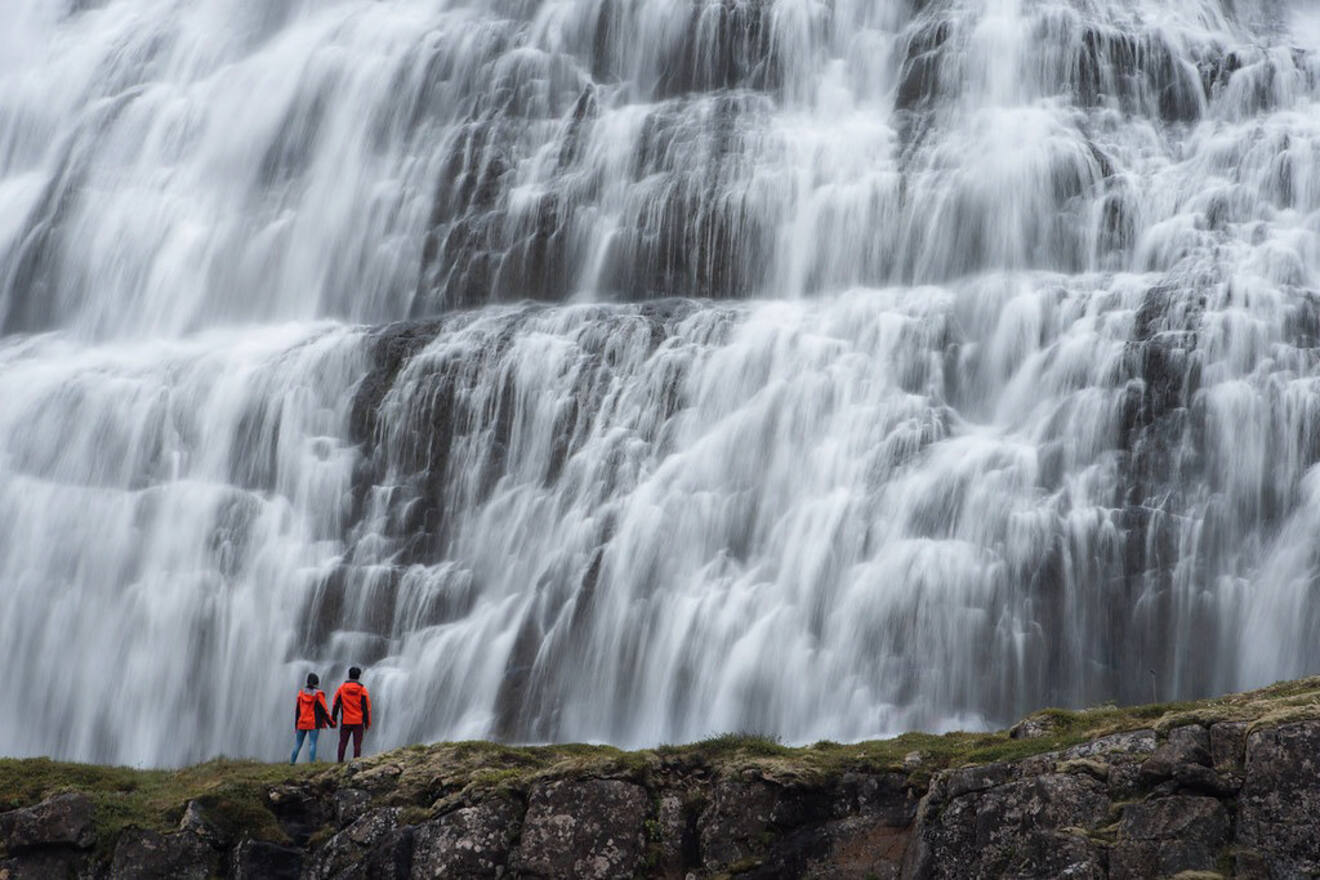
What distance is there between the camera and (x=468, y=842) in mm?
16438

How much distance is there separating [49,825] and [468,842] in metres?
4.84

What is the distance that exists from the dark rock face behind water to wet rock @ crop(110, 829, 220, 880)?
2 cm

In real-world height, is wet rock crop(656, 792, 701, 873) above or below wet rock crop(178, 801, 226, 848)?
above

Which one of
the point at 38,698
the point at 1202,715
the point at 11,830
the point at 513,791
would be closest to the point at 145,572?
the point at 38,698

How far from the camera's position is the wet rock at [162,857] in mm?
17031

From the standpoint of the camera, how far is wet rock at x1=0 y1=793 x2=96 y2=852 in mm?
17328

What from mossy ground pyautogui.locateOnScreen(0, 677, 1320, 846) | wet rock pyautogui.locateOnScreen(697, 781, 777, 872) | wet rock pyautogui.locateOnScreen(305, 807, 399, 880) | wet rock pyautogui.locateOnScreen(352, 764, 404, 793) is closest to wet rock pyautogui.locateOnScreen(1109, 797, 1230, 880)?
mossy ground pyautogui.locateOnScreen(0, 677, 1320, 846)

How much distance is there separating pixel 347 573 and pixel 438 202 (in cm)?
1203

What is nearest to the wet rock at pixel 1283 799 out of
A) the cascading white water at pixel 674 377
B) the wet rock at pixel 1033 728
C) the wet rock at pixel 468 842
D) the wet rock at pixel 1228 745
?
the wet rock at pixel 1228 745

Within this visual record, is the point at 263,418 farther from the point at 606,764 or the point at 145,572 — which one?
the point at 606,764

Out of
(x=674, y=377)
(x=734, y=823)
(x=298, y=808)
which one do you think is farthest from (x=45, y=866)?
(x=674, y=377)

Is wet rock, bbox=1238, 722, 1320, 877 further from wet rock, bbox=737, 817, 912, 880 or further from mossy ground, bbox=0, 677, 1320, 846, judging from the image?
wet rock, bbox=737, 817, 912, 880

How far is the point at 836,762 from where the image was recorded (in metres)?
16.4

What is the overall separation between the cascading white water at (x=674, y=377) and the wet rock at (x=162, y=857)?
9.70 metres
